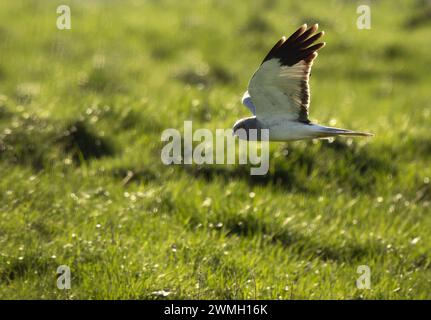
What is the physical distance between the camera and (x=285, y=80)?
6152 mm

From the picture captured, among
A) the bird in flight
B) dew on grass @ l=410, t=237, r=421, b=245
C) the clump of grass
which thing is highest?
the bird in flight

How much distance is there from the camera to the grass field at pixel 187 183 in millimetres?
Result: 6289

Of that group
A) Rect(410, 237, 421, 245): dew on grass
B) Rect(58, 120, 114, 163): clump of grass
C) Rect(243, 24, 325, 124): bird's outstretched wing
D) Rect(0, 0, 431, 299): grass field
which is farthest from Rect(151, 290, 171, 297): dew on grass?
Rect(58, 120, 114, 163): clump of grass

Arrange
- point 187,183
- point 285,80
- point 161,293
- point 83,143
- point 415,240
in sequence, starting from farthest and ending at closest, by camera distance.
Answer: point 83,143
point 187,183
point 415,240
point 285,80
point 161,293

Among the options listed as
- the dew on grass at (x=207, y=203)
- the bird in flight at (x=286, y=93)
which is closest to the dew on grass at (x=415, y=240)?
the bird in flight at (x=286, y=93)

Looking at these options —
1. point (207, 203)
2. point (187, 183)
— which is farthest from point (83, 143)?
point (207, 203)

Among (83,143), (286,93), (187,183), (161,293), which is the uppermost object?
(286,93)

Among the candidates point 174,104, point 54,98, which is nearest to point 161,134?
point 174,104

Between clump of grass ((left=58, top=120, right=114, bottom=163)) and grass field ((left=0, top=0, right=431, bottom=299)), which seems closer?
grass field ((left=0, top=0, right=431, bottom=299))

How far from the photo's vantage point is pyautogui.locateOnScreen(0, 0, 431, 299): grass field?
6289mm

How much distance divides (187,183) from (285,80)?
1.87 meters

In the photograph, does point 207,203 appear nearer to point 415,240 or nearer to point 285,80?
point 285,80

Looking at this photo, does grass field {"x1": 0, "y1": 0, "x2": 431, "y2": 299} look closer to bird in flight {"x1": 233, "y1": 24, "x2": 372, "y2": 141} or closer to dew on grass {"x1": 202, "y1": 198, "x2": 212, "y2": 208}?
dew on grass {"x1": 202, "y1": 198, "x2": 212, "y2": 208}
